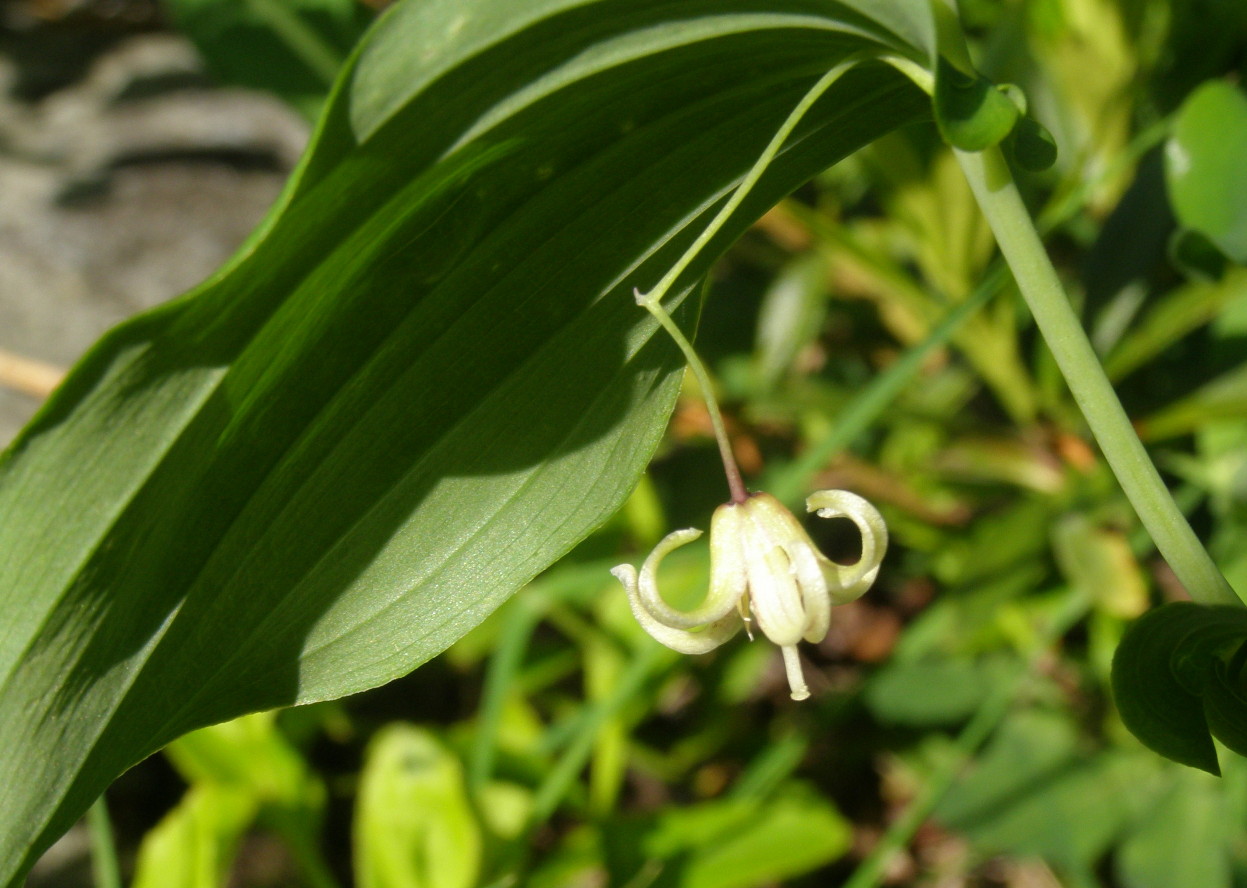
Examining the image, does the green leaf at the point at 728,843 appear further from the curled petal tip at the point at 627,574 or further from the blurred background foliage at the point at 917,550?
the curled petal tip at the point at 627,574

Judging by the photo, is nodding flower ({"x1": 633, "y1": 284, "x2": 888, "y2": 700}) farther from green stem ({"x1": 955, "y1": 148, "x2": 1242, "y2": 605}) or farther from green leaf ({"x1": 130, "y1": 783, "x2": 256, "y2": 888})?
green leaf ({"x1": 130, "y1": 783, "x2": 256, "y2": 888})

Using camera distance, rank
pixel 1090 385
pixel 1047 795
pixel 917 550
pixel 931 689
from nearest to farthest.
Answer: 1. pixel 1090 385
2. pixel 1047 795
3. pixel 931 689
4. pixel 917 550

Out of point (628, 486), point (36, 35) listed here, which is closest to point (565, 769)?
point (628, 486)

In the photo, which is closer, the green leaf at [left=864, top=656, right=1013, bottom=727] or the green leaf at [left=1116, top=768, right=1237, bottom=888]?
the green leaf at [left=1116, top=768, right=1237, bottom=888]

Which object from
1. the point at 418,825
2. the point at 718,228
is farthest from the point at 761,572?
the point at 418,825

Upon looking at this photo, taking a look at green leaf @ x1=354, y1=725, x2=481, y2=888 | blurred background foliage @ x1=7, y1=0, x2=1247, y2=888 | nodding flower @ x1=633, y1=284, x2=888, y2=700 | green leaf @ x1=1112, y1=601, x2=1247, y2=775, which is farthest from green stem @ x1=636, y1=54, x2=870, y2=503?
green leaf @ x1=354, y1=725, x2=481, y2=888

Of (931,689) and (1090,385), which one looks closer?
(1090,385)

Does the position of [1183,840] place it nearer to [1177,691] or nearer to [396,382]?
[1177,691]
